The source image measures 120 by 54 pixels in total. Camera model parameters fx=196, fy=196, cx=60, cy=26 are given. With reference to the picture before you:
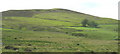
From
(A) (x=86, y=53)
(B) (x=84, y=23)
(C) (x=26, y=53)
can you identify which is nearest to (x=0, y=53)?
(C) (x=26, y=53)

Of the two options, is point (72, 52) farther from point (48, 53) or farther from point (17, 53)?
point (17, 53)

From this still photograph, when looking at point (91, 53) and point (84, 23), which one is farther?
point (84, 23)

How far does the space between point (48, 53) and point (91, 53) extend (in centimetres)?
933

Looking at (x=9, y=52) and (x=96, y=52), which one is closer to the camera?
(x=9, y=52)

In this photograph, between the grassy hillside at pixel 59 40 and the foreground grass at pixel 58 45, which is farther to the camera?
the grassy hillside at pixel 59 40

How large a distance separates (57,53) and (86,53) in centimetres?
636

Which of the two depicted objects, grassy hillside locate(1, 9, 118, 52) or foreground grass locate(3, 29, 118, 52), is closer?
foreground grass locate(3, 29, 118, 52)

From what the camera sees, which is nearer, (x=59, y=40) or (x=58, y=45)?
(x=58, y=45)

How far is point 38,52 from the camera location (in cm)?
4072

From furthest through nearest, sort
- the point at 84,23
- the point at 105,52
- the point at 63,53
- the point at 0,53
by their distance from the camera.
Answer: the point at 84,23 < the point at 105,52 < the point at 63,53 < the point at 0,53

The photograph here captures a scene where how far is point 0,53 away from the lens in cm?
3838

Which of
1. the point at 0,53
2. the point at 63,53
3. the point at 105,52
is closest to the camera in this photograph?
the point at 0,53

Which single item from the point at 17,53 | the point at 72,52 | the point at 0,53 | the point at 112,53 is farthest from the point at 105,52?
the point at 0,53

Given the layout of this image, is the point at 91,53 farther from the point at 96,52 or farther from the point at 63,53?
the point at 63,53
